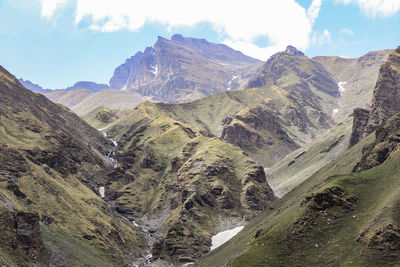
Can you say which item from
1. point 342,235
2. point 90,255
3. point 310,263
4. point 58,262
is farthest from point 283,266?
point 90,255

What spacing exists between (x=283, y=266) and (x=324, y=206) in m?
25.4

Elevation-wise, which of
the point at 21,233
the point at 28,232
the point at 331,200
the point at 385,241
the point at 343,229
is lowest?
the point at 385,241

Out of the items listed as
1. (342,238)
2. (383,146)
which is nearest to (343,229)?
(342,238)

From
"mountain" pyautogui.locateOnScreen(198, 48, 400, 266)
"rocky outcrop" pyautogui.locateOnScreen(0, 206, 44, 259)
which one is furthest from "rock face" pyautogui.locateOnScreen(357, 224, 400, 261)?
"rocky outcrop" pyautogui.locateOnScreen(0, 206, 44, 259)

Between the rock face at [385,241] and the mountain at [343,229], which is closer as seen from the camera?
the rock face at [385,241]

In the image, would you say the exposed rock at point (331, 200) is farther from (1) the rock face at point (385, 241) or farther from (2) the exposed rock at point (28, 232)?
(2) the exposed rock at point (28, 232)

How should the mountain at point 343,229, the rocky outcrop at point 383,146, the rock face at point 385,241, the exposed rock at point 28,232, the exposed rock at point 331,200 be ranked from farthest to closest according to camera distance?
the rocky outcrop at point 383,146 → the exposed rock at point 28,232 → the exposed rock at point 331,200 → the mountain at point 343,229 → the rock face at point 385,241

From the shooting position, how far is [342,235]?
110000mm

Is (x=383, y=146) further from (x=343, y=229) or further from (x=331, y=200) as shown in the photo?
(x=343, y=229)

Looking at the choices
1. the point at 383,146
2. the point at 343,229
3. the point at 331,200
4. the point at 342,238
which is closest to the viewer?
the point at 342,238

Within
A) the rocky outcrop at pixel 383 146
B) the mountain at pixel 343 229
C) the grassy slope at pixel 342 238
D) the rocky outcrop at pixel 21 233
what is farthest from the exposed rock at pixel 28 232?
the rocky outcrop at pixel 383 146

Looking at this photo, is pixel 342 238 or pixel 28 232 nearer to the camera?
pixel 342 238

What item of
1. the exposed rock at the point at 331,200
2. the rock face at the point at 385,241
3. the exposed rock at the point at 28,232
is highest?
the exposed rock at the point at 28,232

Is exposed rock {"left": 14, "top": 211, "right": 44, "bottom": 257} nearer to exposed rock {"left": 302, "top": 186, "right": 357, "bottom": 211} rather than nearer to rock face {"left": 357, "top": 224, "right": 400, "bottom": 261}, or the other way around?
exposed rock {"left": 302, "top": 186, "right": 357, "bottom": 211}
